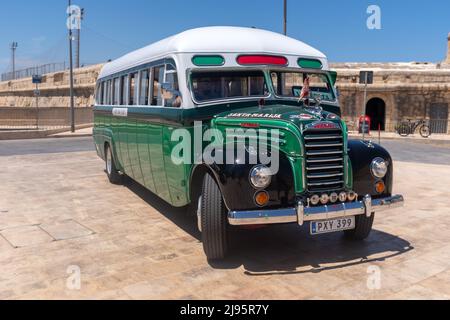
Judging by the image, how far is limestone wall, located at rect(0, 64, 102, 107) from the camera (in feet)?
135

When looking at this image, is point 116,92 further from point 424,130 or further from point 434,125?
point 434,125

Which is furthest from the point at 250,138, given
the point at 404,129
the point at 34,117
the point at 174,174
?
the point at 34,117

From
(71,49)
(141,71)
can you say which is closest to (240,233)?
(141,71)

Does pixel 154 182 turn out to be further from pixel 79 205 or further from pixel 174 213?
pixel 79 205

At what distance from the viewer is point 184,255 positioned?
5137mm

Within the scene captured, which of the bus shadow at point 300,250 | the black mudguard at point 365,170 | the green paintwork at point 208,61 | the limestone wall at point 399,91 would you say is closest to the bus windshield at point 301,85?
the green paintwork at point 208,61

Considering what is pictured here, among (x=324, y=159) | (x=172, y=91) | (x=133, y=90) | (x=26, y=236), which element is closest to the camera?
(x=324, y=159)

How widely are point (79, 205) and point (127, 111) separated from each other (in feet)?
6.10

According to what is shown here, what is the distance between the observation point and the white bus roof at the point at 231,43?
5551mm

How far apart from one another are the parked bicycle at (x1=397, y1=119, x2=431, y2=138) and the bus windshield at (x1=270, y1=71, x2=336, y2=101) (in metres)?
21.9

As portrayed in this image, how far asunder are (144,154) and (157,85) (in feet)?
4.09

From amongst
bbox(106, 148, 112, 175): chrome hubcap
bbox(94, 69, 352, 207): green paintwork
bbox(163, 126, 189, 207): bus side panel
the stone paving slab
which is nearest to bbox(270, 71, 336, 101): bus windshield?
bbox(94, 69, 352, 207): green paintwork

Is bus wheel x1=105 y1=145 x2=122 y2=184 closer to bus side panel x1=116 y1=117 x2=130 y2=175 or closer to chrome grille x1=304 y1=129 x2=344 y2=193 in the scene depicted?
bus side panel x1=116 y1=117 x2=130 y2=175
